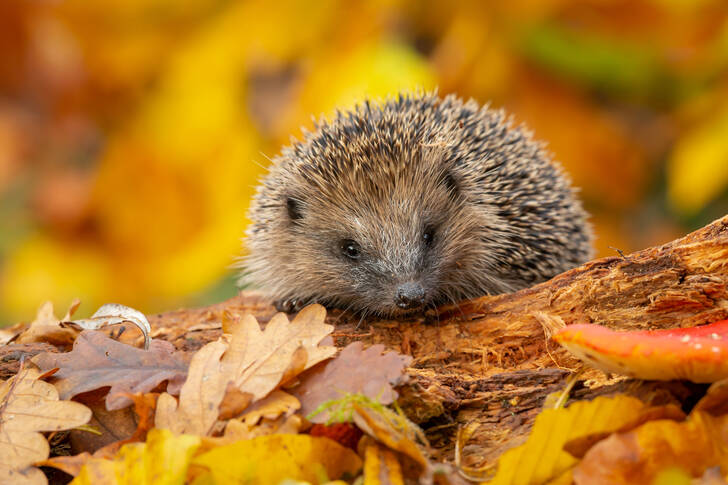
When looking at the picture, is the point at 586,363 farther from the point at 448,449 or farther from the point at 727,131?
the point at 727,131

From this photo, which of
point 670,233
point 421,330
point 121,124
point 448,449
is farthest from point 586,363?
point 670,233

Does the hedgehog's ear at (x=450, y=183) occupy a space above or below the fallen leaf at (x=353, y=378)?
above

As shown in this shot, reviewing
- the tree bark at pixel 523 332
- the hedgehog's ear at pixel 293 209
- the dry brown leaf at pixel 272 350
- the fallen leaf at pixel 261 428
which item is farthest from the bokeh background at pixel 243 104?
the fallen leaf at pixel 261 428

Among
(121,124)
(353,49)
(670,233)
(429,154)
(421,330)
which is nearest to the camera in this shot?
(421,330)

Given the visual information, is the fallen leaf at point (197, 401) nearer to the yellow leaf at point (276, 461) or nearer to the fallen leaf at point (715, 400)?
the yellow leaf at point (276, 461)

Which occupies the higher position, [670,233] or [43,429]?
[670,233]

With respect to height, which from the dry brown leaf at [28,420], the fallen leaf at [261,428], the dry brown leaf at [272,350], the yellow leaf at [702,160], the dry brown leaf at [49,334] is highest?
the yellow leaf at [702,160]

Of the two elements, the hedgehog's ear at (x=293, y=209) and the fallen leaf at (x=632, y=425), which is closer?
the fallen leaf at (x=632, y=425)
